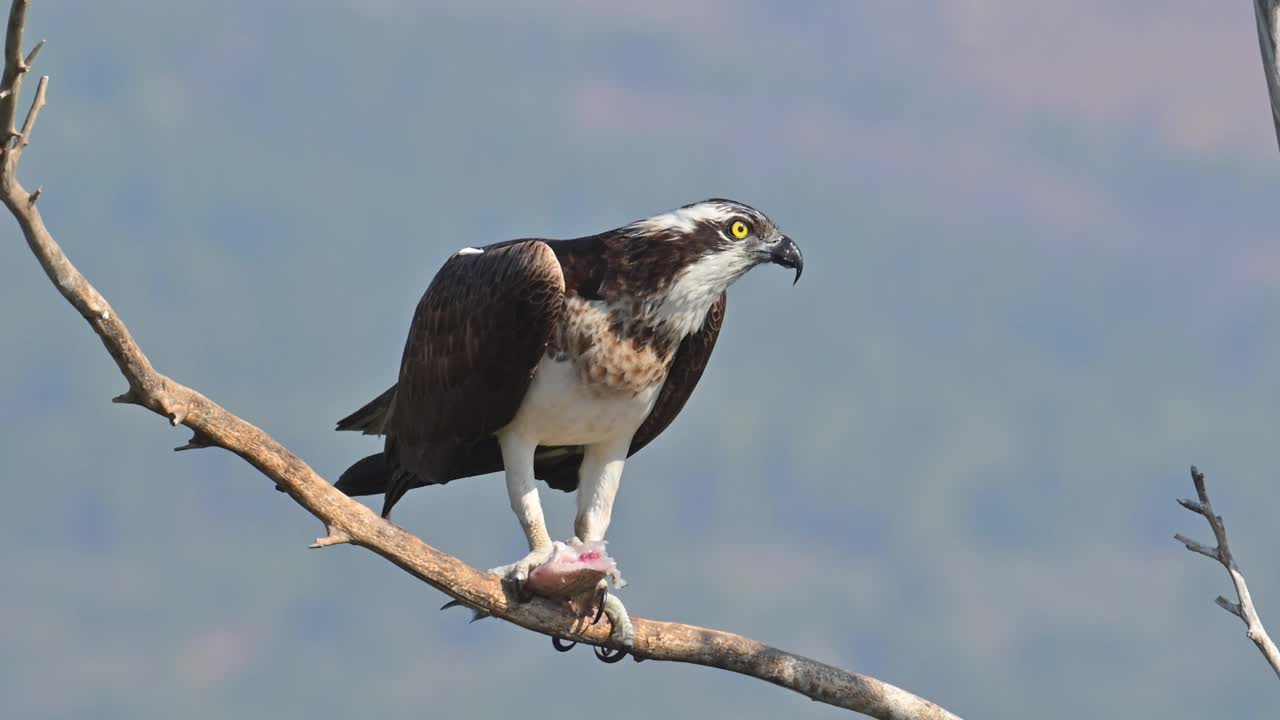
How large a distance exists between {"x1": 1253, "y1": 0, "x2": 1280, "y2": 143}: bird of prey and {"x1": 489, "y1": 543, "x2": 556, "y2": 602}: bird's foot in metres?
4.30

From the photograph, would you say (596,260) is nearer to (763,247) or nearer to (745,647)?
(763,247)

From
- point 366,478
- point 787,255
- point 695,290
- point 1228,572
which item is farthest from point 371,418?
point 1228,572

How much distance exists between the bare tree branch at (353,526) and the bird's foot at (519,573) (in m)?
0.05

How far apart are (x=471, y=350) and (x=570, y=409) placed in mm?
602

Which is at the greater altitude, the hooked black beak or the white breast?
the hooked black beak

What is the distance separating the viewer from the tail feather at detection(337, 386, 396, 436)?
8.79 meters

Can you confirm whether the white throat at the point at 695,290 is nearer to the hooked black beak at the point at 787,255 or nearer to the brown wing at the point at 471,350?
the hooked black beak at the point at 787,255

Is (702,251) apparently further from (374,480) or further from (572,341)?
(374,480)

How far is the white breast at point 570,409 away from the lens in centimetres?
748

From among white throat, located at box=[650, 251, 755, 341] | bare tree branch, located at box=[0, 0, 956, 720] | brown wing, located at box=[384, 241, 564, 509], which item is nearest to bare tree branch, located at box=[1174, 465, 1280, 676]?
bare tree branch, located at box=[0, 0, 956, 720]

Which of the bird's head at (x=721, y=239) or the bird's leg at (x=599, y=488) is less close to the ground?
the bird's head at (x=721, y=239)

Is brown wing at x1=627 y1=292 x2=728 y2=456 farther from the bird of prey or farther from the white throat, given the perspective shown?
the bird of prey

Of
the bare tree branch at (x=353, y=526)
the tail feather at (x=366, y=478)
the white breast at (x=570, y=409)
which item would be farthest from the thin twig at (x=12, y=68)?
the tail feather at (x=366, y=478)

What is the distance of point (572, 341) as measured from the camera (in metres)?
7.45
